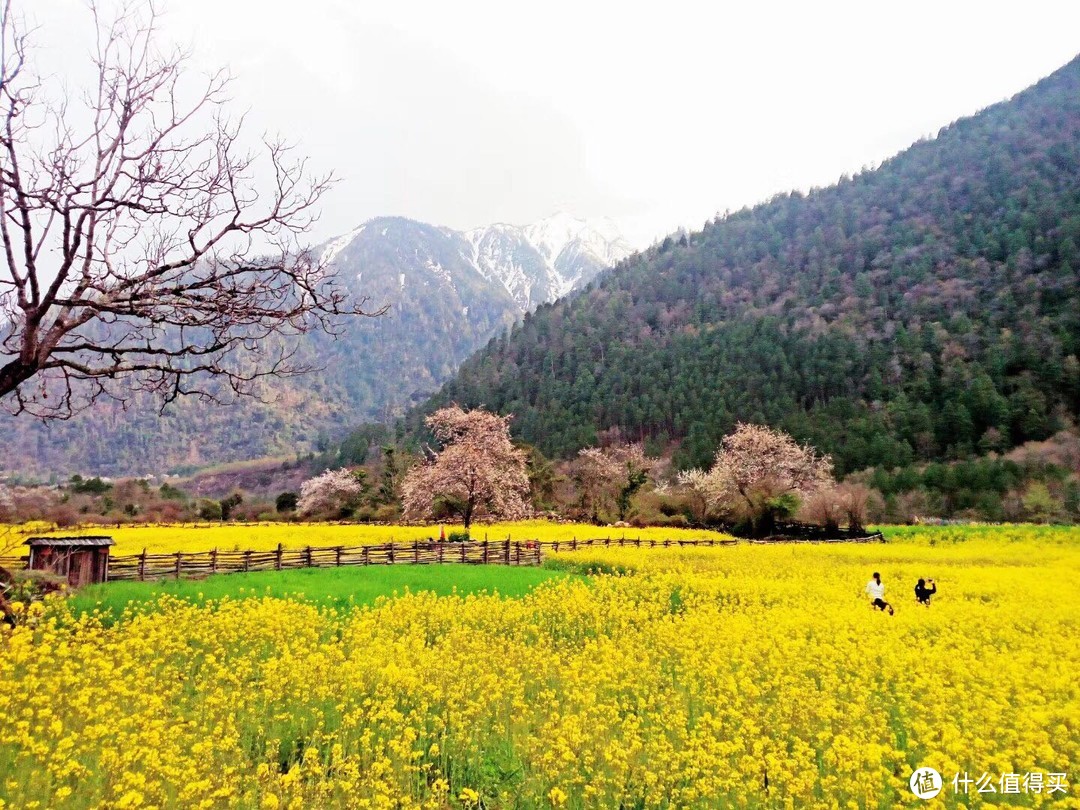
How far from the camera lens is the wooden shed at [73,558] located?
62.1 ft

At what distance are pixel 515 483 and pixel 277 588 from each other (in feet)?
113

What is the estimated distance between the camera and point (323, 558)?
25.6m

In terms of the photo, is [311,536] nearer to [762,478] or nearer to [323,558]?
[323,558]

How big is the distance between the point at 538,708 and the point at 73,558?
59.5ft

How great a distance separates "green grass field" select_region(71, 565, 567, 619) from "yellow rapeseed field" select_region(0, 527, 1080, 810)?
1868 mm

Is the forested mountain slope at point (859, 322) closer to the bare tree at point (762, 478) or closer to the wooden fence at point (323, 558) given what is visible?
the bare tree at point (762, 478)

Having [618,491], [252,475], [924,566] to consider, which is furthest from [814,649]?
[252,475]

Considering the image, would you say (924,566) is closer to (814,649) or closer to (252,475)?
(814,649)

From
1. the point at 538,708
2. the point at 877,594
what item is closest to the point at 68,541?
the point at 538,708

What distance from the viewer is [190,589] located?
18.5 meters

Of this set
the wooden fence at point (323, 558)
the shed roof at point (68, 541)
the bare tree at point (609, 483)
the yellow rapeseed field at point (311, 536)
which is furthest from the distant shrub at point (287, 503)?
the shed roof at point (68, 541)

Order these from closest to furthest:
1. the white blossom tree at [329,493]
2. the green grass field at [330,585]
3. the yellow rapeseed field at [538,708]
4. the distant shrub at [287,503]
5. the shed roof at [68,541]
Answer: the yellow rapeseed field at [538,708]
the green grass field at [330,585]
the shed roof at [68,541]
the white blossom tree at [329,493]
the distant shrub at [287,503]

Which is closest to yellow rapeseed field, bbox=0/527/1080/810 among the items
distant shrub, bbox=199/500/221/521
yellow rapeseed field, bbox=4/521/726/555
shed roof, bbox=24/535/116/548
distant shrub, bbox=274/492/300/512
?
shed roof, bbox=24/535/116/548

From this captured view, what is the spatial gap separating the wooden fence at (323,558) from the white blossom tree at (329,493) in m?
43.4
